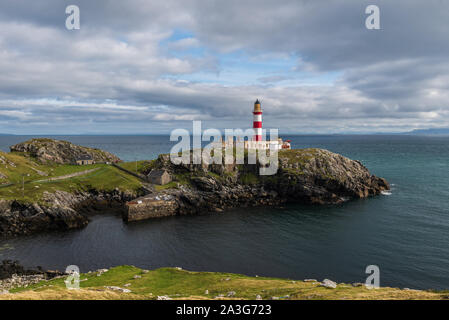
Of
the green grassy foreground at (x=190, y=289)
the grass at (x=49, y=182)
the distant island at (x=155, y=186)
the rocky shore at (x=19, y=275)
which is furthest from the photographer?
the grass at (x=49, y=182)

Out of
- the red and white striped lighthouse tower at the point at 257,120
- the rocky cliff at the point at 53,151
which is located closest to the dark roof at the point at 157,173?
the red and white striped lighthouse tower at the point at 257,120

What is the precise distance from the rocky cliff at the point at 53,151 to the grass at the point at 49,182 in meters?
4.52

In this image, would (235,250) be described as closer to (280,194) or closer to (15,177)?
(280,194)

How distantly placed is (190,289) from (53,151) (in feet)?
344

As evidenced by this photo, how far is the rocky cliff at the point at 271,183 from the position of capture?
81.4m

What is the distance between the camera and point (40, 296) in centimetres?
2091

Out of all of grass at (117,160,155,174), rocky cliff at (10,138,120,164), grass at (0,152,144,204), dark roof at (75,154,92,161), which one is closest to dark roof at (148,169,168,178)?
grass at (0,152,144,204)

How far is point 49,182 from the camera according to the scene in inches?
3095

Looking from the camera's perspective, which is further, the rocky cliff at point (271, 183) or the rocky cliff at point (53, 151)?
the rocky cliff at point (53, 151)

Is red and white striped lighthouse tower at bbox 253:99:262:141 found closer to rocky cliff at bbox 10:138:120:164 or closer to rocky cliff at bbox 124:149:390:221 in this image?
rocky cliff at bbox 124:149:390:221

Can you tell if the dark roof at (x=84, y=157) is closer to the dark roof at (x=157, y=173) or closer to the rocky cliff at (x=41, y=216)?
the dark roof at (x=157, y=173)

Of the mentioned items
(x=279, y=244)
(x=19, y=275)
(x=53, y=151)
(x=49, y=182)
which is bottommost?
(x=279, y=244)

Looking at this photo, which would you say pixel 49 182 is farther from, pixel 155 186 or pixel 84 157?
pixel 84 157

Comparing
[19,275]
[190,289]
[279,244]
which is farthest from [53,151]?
[190,289]
